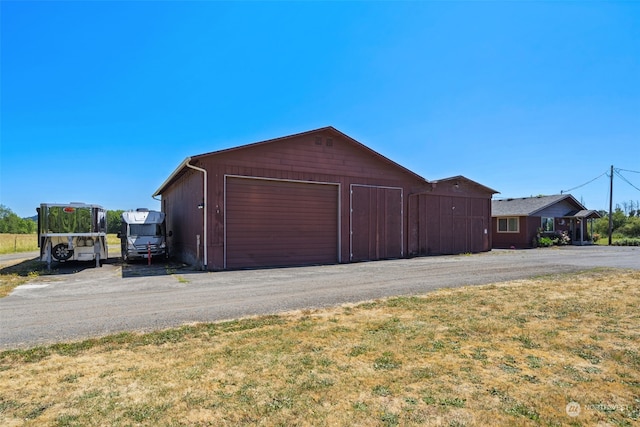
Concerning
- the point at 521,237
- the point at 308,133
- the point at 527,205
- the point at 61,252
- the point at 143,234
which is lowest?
the point at 521,237

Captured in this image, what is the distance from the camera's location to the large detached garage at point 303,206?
1338 centimetres

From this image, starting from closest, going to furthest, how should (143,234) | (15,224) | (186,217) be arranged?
(186,217), (143,234), (15,224)

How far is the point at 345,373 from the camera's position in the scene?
369 cm

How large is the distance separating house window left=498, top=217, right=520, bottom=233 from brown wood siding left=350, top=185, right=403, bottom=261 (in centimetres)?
1574

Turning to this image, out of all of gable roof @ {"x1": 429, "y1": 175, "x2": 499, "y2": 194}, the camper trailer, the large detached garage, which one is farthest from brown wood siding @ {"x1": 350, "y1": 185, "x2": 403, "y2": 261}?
the camper trailer

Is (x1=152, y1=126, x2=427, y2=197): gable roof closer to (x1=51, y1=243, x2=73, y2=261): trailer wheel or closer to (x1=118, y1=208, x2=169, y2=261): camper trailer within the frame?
(x1=118, y1=208, x2=169, y2=261): camper trailer

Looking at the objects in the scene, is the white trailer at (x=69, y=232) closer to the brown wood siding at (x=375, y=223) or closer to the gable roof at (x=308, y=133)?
the gable roof at (x=308, y=133)

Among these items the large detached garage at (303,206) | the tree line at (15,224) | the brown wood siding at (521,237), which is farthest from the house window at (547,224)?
the tree line at (15,224)

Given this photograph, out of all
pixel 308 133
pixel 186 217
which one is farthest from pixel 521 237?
pixel 186 217

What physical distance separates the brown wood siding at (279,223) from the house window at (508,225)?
1954 centimetres

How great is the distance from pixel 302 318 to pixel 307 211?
31.1ft

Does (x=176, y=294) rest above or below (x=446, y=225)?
below

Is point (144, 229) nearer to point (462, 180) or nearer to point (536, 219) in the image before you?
point (462, 180)

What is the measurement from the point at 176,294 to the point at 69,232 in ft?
27.0
